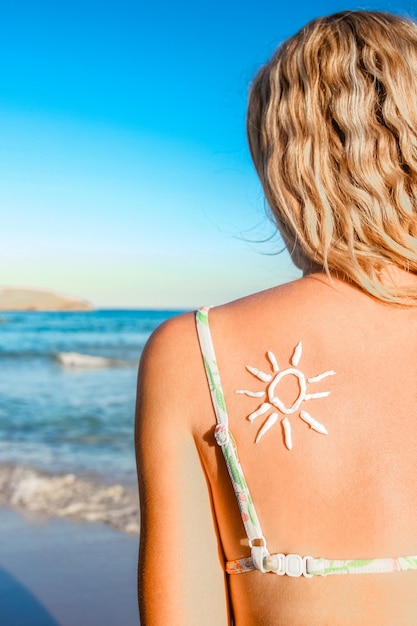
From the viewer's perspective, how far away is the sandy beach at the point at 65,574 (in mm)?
3602

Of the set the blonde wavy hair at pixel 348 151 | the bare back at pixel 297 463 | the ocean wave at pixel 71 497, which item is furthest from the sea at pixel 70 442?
the blonde wavy hair at pixel 348 151

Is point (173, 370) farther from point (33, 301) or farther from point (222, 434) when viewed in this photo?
point (33, 301)

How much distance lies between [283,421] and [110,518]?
4.19 meters

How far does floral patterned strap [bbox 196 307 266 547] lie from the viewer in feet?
4.05

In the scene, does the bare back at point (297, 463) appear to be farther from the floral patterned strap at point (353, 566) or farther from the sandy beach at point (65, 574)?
the sandy beach at point (65, 574)

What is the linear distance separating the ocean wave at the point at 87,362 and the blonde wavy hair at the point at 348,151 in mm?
18371

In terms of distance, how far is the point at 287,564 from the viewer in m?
1.22

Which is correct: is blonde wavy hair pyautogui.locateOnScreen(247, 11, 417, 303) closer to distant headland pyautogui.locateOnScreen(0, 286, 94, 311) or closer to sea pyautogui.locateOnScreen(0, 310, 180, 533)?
sea pyautogui.locateOnScreen(0, 310, 180, 533)

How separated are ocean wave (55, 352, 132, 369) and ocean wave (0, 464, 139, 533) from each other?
521 inches

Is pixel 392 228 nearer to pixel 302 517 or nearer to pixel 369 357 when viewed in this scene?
pixel 369 357

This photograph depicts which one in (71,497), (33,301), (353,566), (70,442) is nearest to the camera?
(353,566)

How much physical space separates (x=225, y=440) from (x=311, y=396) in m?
0.19

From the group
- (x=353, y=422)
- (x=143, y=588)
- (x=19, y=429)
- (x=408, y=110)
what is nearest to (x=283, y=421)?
(x=353, y=422)

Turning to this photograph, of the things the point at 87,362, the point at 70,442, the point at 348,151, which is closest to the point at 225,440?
the point at 348,151
